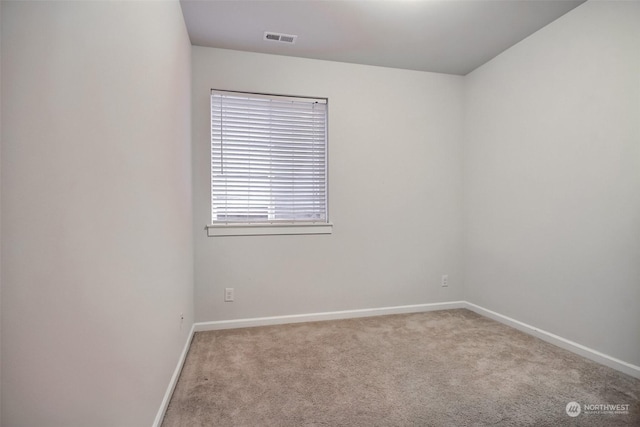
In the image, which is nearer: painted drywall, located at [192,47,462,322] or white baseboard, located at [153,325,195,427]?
white baseboard, located at [153,325,195,427]

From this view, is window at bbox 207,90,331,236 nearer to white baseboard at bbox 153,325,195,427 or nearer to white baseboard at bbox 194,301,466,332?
white baseboard at bbox 194,301,466,332

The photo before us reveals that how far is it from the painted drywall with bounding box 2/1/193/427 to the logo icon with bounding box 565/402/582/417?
2.14 metres

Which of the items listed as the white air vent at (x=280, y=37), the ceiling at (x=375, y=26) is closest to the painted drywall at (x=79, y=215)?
the ceiling at (x=375, y=26)

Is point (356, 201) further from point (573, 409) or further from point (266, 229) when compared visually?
point (573, 409)

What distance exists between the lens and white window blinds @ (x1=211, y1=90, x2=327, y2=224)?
2.80 meters

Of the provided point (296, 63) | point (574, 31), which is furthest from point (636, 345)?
point (296, 63)

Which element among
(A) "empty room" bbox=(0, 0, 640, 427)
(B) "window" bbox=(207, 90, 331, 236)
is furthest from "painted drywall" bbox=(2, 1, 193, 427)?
(B) "window" bbox=(207, 90, 331, 236)

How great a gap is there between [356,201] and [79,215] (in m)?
2.48

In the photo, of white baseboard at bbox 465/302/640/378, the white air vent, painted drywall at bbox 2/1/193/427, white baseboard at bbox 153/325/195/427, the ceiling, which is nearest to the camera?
painted drywall at bbox 2/1/193/427

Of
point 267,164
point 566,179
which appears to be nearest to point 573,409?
point 566,179

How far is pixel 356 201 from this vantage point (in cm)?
309

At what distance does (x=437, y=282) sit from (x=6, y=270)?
3.41 metres

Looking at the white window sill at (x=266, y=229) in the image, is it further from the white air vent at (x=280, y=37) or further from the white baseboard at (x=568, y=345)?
the white baseboard at (x=568, y=345)

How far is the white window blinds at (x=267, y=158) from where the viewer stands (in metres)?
2.80
